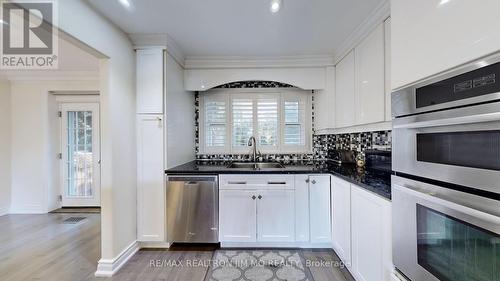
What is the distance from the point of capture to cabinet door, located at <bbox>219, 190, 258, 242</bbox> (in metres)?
2.69

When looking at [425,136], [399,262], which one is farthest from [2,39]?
[399,262]

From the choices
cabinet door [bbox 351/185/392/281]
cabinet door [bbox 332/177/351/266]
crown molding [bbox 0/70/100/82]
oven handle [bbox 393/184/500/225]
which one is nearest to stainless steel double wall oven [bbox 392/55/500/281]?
oven handle [bbox 393/184/500/225]

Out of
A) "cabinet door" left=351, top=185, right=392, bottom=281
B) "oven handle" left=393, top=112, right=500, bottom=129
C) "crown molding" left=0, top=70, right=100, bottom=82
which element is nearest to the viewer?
"oven handle" left=393, top=112, right=500, bottom=129

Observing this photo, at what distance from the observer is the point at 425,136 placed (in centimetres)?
100

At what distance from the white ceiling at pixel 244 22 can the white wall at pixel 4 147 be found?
3290 mm

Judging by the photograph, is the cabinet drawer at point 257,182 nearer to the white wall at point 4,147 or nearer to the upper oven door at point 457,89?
the upper oven door at point 457,89

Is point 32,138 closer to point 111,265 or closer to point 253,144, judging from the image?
point 111,265

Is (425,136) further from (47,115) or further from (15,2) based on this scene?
(47,115)

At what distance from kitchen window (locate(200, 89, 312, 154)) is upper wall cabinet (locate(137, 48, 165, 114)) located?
1.03 metres

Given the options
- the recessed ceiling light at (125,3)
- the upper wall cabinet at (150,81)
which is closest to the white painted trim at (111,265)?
the upper wall cabinet at (150,81)

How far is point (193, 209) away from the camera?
2738mm

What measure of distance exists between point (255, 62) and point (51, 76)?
3593 millimetres

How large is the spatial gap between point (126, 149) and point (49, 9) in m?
1.33

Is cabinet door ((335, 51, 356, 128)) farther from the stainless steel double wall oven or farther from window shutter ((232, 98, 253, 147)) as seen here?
the stainless steel double wall oven
